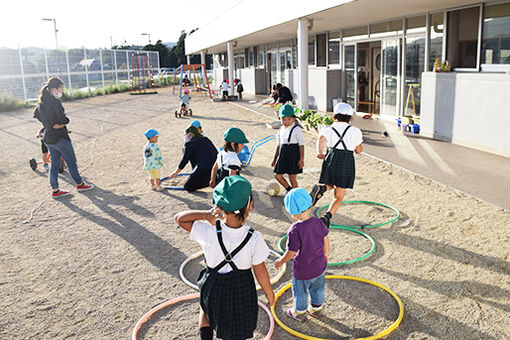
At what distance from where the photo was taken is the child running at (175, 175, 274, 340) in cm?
290

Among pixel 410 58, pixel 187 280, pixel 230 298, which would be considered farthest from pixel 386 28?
pixel 230 298

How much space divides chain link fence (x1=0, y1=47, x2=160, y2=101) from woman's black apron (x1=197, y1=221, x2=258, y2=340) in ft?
91.3

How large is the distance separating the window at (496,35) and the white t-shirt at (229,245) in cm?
910

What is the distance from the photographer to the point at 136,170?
9.94 m

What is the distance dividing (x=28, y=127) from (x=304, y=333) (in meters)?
17.4

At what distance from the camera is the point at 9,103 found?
25203 mm

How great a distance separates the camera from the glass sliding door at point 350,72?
54.0 feet

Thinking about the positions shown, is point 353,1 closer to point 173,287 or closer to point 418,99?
point 418,99

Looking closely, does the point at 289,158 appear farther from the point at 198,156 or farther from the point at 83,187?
the point at 83,187

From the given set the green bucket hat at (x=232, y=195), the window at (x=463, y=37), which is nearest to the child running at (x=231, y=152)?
the green bucket hat at (x=232, y=195)

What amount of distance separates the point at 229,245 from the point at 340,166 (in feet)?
9.69

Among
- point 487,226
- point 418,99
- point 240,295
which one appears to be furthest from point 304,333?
point 418,99

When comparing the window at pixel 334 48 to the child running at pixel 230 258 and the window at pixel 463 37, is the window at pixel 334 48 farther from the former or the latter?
the child running at pixel 230 258

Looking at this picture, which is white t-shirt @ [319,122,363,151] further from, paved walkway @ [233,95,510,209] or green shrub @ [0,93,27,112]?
green shrub @ [0,93,27,112]
